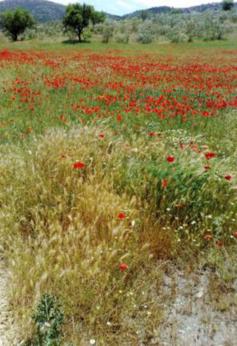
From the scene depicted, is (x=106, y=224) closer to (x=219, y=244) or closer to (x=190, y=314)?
(x=190, y=314)

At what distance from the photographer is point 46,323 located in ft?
7.74

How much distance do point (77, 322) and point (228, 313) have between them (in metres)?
1.20

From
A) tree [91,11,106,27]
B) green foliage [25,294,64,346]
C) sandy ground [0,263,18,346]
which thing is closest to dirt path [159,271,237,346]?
green foliage [25,294,64,346]

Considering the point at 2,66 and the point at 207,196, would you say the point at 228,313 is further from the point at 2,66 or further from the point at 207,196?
the point at 2,66

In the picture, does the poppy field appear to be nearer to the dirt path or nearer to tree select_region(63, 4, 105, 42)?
the dirt path

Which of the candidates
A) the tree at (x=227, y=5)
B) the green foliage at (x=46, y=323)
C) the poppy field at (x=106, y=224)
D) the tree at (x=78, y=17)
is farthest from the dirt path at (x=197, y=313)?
the tree at (x=227, y=5)

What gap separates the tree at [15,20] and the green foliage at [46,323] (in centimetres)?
6614

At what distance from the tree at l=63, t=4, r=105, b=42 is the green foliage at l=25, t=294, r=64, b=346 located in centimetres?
4764

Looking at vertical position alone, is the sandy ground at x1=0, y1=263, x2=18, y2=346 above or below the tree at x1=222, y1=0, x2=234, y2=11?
below

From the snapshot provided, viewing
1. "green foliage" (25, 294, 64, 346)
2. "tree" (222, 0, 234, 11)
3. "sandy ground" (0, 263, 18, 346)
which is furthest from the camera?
"tree" (222, 0, 234, 11)

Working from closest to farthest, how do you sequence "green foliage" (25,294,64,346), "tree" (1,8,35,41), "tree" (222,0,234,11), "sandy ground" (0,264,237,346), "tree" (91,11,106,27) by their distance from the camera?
"green foliage" (25,294,64,346), "sandy ground" (0,264,237,346), "tree" (91,11,106,27), "tree" (1,8,35,41), "tree" (222,0,234,11)

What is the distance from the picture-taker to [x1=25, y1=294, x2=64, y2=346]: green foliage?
2395 mm

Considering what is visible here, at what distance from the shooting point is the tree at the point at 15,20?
61.1 m

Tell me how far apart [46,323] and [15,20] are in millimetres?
66579
